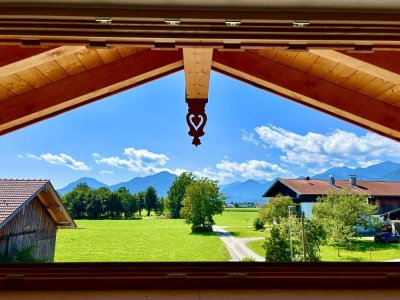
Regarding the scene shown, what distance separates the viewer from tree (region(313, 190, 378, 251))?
688cm

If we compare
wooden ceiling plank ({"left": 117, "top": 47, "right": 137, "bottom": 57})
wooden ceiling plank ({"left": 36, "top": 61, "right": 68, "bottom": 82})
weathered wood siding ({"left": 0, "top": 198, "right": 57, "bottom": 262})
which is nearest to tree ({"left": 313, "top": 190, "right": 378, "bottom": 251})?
weathered wood siding ({"left": 0, "top": 198, "right": 57, "bottom": 262})

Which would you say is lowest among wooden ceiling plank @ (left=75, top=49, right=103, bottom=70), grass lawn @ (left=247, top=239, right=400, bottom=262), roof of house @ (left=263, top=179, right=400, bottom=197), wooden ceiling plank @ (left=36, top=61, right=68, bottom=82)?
grass lawn @ (left=247, top=239, right=400, bottom=262)

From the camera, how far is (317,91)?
1710 mm

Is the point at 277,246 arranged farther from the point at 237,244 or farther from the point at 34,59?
the point at 34,59

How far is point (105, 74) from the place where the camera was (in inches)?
65.6

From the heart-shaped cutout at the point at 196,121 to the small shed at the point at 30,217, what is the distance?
325 centimetres

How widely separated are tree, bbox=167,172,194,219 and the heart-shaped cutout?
11.8ft

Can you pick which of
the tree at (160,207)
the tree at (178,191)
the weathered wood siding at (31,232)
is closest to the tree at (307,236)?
the tree at (178,191)

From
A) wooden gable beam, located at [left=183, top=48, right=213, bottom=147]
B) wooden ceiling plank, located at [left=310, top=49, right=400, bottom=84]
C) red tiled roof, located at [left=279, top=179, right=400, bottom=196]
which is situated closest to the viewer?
wooden ceiling plank, located at [left=310, top=49, right=400, bottom=84]

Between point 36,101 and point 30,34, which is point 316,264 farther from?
point 36,101

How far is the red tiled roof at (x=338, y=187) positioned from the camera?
8.61 m

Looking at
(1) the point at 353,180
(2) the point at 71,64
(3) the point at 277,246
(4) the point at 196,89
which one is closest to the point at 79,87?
(2) the point at 71,64

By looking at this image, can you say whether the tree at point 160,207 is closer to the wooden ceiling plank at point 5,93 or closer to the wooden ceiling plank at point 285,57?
the wooden ceiling plank at point 5,93

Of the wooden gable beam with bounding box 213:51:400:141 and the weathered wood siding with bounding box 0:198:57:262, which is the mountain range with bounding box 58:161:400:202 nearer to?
the weathered wood siding with bounding box 0:198:57:262
